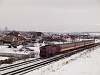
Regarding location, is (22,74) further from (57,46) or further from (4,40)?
(4,40)

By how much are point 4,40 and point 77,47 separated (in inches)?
1259

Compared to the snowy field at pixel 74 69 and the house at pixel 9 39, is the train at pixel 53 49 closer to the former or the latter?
the snowy field at pixel 74 69

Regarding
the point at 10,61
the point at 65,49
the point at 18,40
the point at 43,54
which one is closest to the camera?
the point at 10,61

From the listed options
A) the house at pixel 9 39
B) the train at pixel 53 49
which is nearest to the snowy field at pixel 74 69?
the train at pixel 53 49

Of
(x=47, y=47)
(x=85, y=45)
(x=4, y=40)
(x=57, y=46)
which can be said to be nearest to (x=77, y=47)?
(x=85, y=45)

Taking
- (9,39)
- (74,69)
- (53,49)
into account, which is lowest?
(74,69)

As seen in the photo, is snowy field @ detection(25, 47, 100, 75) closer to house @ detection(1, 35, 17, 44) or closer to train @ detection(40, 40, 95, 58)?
train @ detection(40, 40, 95, 58)

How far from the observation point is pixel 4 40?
79.8m

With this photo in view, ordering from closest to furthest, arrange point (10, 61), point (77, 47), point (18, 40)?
point (10, 61) < point (77, 47) < point (18, 40)

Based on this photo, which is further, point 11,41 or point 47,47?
point 11,41

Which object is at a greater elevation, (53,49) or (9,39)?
(9,39)

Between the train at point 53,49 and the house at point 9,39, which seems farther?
the house at point 9,39

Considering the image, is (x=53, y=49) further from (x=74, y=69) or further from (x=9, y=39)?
(x=9, y=39)

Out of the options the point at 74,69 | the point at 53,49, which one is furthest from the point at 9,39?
the point at 74,69
